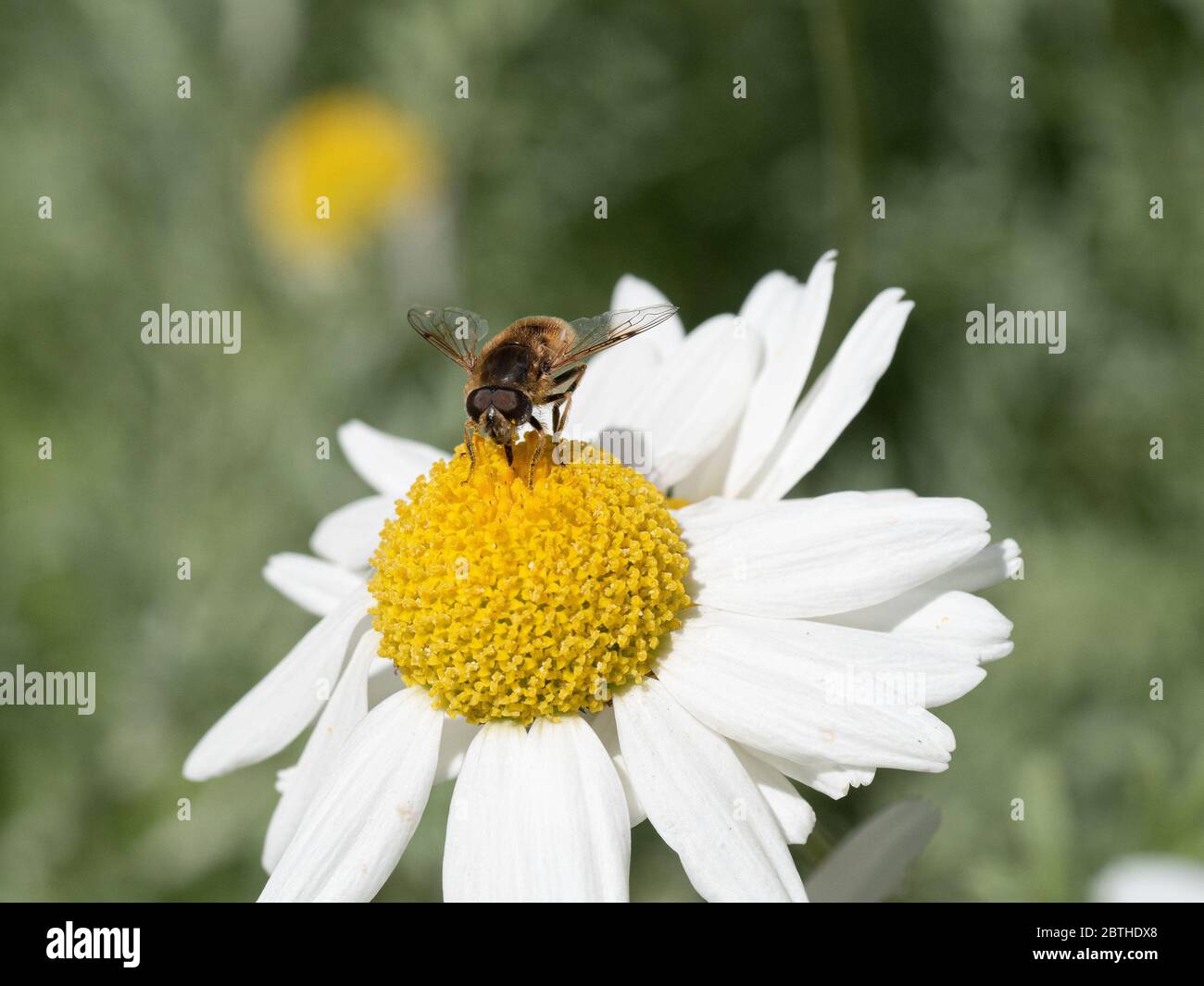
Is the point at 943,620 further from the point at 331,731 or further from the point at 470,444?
the point at 331,731

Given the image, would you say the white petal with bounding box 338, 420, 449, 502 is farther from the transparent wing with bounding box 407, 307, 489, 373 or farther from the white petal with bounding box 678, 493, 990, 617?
the white petal with bounding box 678, 493, 990, 617

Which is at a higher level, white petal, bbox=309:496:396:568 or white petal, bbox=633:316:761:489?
white petal, bbox=633:316:761:489

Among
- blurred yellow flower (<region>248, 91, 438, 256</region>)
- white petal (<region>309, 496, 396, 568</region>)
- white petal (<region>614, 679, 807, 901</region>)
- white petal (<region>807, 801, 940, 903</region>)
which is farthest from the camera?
blurred yellow flower (<region>248, 91, 438, 256</region>)

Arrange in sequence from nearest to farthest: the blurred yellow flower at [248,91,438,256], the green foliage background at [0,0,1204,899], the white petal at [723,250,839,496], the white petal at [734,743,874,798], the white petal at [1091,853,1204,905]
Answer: the white petal at [1091,853,1204,905] < the white petal at [734,743,874,798] < the white petal at [723,250,839,496] < the green foliage background at [0,0,1204,899] < the blurred yellow flower at [248,91,438,256]

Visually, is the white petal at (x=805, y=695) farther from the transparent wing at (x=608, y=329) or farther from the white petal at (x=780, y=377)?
the transparent wing at (x=608, y=329)

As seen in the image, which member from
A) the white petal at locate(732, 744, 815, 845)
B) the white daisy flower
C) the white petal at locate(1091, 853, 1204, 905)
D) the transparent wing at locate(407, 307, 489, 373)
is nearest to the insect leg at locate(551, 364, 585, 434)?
the white daisy flower

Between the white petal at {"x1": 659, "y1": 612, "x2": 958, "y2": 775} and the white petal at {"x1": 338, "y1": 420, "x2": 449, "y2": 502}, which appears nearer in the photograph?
the white petal at {"x1": 659, "y1": 612, "x2": 958, "y2": 775}

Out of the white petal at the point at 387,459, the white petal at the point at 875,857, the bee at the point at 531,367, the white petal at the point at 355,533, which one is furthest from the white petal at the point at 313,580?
the white petal at the point at 875,857
